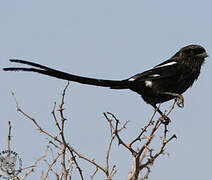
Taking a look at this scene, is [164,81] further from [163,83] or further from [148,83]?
[148,83]

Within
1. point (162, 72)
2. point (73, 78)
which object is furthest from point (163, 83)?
point (73, 78)

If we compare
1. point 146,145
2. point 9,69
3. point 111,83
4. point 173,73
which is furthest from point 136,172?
point 173,73

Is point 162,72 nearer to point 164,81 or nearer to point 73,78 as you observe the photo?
point 164,81

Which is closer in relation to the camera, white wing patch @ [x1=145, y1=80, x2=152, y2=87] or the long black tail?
the long black tail

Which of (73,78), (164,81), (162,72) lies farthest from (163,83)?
(73,78)

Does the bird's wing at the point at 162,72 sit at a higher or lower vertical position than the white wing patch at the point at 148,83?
higher

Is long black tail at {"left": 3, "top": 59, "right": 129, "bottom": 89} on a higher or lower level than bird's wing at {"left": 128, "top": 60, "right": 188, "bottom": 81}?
lower

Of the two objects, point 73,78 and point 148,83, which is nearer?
point 73,78

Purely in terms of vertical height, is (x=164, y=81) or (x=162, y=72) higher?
(x=162, y=72)

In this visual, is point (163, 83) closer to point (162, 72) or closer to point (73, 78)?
point (162, 72)

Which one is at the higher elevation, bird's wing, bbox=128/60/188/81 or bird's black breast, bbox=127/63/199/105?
bird's wing, bbox=128/60/188/81

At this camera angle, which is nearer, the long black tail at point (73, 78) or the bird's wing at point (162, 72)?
the long black tail at point (73, 78)

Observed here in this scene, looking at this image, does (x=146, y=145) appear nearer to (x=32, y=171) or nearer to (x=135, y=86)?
(x=32, y=171)

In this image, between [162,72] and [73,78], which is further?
[162,72]
